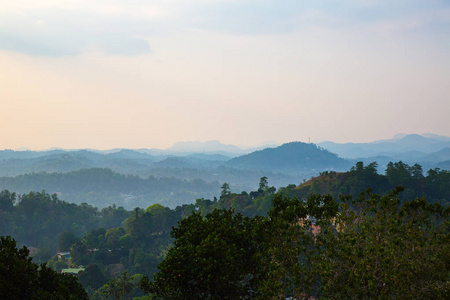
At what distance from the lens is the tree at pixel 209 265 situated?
52.2 feet

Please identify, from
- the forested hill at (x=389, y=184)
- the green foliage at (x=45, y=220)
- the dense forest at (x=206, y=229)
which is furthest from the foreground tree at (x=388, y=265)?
the green foliage at (x=45, y=220)

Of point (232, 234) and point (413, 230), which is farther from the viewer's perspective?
point (232, 234)

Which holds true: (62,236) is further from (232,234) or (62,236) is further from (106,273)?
(232,234)

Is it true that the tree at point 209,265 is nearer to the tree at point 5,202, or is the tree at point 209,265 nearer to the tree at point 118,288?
the tree at point 118,288

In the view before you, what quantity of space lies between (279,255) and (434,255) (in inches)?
244

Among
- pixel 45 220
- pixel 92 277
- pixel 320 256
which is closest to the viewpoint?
pixel 320 256

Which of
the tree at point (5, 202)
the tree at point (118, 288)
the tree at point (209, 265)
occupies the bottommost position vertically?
the tree at point (118, 288)

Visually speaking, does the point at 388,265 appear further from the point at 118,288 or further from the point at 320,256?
the point at 118,288

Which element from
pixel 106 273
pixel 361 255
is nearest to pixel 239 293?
pixel 361 255

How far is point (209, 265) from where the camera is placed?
15.5 metres

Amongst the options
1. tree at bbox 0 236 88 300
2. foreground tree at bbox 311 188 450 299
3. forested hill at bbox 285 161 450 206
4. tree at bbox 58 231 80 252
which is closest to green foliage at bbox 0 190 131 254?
tree at bbox 58 231 80 252

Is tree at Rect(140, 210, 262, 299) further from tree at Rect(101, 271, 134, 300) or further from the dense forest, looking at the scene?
tree at Rect(101, 271, 134, 300)

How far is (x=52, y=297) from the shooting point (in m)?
13.9

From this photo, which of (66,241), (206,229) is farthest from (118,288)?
(66,241)
